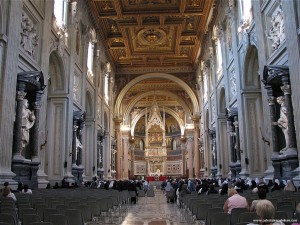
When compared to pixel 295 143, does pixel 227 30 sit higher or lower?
Answer: higher

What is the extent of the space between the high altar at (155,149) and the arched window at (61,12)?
90.8 feet

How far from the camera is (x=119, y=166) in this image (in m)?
34.8

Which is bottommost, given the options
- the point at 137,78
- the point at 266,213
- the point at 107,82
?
the point at 266,213

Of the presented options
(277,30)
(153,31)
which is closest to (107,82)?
(153,31)

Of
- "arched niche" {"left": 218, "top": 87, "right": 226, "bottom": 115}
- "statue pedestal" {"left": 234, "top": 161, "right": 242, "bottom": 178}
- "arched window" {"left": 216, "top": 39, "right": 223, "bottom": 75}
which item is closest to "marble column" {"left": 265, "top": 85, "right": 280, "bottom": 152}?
"statue pedestal" {"left": 234, "top": 161, "right": 242, "bottom": 178}

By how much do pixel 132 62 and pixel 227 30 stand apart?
47.6 feet

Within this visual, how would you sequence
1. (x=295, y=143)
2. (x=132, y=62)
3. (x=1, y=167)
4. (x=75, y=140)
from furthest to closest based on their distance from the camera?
(x=132, y=62) → (x=75, y=140) → (x=295, y=143) → (x=1, y=167)

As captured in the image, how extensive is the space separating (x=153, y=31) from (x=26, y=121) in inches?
670

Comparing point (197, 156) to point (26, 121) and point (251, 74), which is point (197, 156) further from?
point (26, 121)

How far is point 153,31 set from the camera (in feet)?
88.6

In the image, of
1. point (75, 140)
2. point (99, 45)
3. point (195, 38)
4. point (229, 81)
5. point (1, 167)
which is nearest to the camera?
point (1, 167)

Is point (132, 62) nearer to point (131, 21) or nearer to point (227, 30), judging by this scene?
point (131, 21)

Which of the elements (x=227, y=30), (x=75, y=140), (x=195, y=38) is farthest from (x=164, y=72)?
(x=75, y=140)

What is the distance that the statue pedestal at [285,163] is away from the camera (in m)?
11.0
